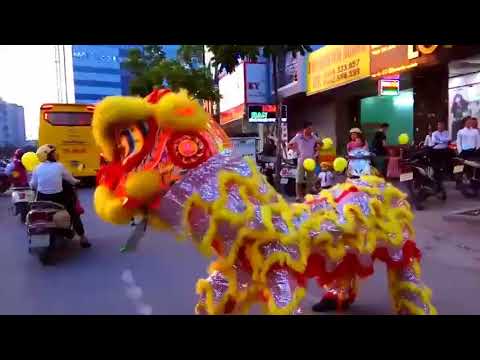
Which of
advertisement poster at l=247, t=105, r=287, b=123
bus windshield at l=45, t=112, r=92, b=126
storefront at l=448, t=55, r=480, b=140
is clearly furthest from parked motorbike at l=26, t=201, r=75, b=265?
bus windshield at l=45, t=112, r=92, b=126

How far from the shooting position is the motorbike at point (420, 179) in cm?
812

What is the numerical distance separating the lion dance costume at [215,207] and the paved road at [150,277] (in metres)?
1.16

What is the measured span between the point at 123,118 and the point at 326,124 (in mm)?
16389

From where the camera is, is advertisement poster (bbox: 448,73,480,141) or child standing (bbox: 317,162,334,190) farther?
advertisement poster (bbox: 448,73,480,141)

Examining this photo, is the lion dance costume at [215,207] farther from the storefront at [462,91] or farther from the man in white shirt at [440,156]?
the storefront at [462,91]

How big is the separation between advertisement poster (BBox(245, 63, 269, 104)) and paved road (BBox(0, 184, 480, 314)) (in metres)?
13.6

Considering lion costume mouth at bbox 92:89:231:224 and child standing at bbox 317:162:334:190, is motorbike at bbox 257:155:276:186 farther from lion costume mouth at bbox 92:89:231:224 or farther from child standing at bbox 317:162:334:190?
lion costume mouth at bbox 92:89:231:224

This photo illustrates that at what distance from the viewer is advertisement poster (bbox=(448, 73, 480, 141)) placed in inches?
439

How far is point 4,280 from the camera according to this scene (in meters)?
5.26

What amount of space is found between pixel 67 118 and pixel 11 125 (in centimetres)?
825

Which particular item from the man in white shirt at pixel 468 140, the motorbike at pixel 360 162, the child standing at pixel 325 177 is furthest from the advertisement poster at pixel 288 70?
the motorbike at pixel 360 162
